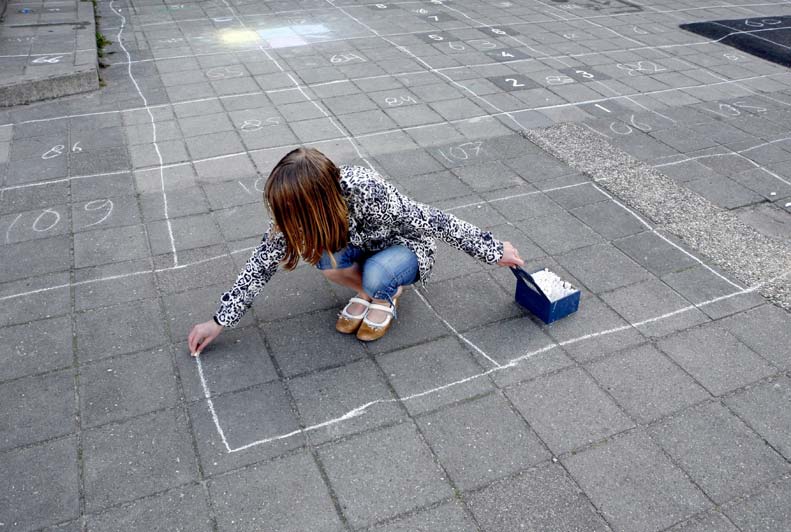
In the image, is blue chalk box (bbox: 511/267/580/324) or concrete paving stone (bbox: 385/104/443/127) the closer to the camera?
blue chalk box (bbox: 511/267/580/324)

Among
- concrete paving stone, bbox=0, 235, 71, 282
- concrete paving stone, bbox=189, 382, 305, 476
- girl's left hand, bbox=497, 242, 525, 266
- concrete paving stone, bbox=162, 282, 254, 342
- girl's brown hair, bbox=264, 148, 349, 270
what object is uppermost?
girl's brown hair, bbox=264, 148, 349, 270

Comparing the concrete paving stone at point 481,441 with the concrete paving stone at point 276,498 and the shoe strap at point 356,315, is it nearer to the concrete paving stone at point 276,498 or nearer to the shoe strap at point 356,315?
the concrete paving stone at point 276,498

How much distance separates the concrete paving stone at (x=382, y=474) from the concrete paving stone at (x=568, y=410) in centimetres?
58

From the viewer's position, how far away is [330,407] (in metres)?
3.24

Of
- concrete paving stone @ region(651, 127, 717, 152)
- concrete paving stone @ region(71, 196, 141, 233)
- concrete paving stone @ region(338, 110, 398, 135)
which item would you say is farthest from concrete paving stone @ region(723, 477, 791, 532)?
concrete paving stone @ region(338, 110, 398, 135)

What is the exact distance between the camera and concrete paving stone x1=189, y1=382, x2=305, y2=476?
296 centimetres

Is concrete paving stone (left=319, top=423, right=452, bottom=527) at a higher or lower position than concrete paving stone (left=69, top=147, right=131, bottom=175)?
higher

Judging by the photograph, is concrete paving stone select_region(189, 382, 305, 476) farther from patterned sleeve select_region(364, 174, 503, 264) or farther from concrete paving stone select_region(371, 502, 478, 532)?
patterned sleeve select_region(364, 174, 503, 264)

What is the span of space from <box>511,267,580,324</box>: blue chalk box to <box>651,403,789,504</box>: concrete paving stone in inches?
34.3

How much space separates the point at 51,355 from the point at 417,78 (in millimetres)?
5457

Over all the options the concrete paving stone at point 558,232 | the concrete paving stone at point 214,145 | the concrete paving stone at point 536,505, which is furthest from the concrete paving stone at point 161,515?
the concrete paving stone at point 214,145

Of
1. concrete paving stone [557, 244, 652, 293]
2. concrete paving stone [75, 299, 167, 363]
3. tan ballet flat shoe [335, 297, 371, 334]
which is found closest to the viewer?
concrete paving stone [75, 299, 167, 363]

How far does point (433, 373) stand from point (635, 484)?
1.11 meters

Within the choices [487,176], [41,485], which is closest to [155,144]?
[487,176]
